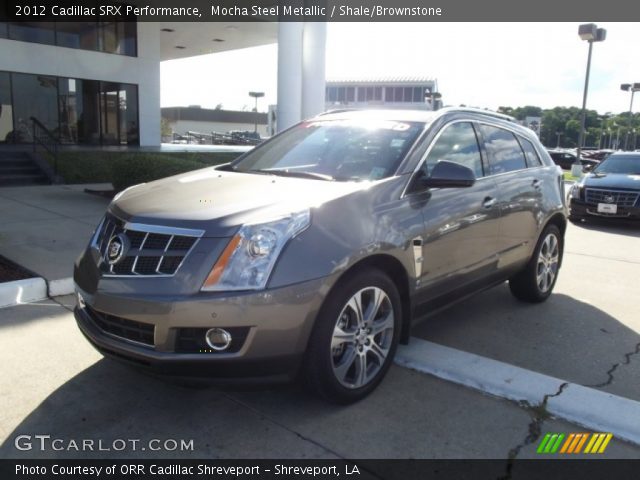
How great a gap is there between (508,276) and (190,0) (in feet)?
58.9

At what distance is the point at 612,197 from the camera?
10711 mm

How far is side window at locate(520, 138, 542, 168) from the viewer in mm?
5328

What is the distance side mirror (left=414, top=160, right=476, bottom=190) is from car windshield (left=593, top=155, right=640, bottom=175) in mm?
9617

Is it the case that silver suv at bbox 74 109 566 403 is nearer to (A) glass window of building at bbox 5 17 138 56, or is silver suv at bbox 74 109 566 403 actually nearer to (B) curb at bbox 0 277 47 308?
(B) curb at bbox 0 277 47 308

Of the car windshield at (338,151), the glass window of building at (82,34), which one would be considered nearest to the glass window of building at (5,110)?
the glass window of building at (82,34)

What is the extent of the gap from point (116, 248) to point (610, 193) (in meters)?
10.3

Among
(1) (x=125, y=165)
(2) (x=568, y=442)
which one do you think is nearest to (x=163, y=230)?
(2) (x=568, y=442)

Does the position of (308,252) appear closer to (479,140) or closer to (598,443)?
(598,443)

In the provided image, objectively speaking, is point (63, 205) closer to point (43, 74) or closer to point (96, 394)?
point (96, 394)

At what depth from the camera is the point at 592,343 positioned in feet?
14.8

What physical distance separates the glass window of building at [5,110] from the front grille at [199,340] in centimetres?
1943

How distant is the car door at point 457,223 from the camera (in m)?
3.79

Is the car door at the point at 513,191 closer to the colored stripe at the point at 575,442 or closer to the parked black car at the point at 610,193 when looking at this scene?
the colored stripe at the point at 575,442

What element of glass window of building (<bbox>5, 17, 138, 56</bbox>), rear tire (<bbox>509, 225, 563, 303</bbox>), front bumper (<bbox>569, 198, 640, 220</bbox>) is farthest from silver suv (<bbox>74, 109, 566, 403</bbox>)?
glass window of building (<bbox>5, 17, 138, 56</bbox>)
